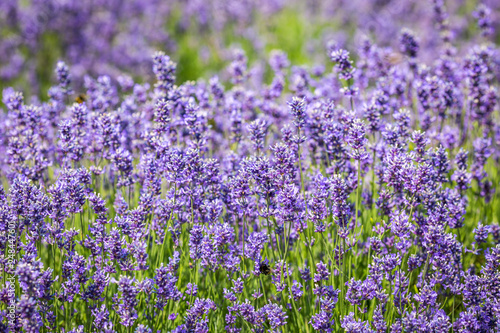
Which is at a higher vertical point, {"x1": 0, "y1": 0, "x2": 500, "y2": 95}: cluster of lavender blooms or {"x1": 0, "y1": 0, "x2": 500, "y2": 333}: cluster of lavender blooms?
{"x1": 0, "y1": 0, "x2": 500, "y2": 95}: cluster of lavender blooms

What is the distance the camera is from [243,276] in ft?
10.4

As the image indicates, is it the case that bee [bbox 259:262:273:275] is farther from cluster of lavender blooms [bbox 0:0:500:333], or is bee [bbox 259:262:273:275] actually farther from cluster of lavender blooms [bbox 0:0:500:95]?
cluster of lavender blooms [bbox 0:0:500:95]

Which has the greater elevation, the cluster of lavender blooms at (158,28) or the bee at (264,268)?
the cluster of lavender blooms at (158,28)

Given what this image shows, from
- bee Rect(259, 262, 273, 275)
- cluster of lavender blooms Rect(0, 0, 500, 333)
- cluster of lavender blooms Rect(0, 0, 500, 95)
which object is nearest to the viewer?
cluster of lavender blooms Rect(0, 0, 500, 333)

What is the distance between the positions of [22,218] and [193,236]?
120cm

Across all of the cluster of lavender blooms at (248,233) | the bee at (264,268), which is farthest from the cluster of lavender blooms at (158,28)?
the bee at (264,268)

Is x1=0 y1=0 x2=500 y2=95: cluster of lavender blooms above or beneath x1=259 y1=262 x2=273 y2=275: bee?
above

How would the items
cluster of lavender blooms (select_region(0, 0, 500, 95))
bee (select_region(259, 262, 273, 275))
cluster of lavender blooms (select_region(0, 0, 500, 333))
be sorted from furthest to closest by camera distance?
cluster of lavender blooms (select_region(0, 0, 500, 95)), bee (select_region(259, 262, 273, 275)), cluster of lavender blooms (select_region(0, 0, 500, 333))

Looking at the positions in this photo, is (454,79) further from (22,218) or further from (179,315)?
(22,218)

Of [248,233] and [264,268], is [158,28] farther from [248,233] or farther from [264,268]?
[264,268]

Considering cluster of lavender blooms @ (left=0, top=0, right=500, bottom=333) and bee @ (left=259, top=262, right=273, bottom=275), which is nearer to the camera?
cluster of lavender blooms @ (left=0, top=0, right=500, bottom=333)

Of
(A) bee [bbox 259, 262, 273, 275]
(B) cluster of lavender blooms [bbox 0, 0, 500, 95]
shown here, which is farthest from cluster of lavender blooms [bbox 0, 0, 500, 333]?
(B) cluster of lavender blooms [bbox 0, 0, 500, 95]

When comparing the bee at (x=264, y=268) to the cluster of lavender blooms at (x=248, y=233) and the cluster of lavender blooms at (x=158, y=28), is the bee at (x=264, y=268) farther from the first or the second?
the cluster of lavender blooms at (x=158, y=28)

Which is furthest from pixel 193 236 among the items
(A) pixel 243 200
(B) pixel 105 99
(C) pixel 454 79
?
(C) pixel 454 79
